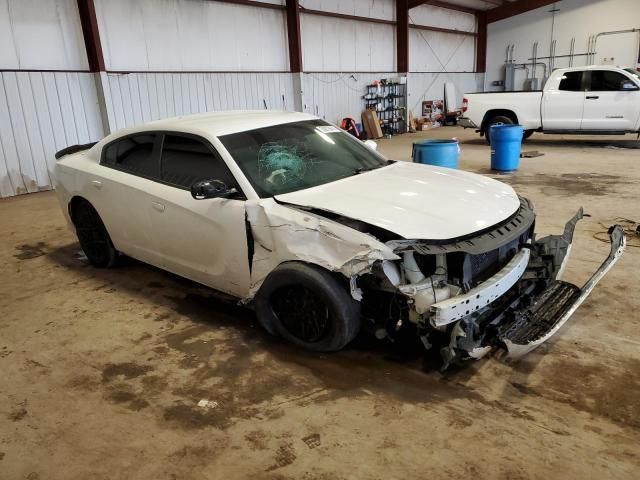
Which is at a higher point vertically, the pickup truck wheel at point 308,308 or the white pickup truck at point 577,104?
the white pickup truck at point 577,104

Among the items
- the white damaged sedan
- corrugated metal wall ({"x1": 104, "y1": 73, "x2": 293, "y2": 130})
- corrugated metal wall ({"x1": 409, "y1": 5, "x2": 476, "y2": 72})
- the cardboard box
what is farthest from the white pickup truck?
the white damaged sedan

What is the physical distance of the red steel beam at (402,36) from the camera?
58.2 feet

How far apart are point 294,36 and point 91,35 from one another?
5.89 meters

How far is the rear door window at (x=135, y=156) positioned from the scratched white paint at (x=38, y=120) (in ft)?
17.3

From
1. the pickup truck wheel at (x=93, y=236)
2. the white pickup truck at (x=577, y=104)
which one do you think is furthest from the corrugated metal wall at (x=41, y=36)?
the white pickup truck at (x=577, y=104)

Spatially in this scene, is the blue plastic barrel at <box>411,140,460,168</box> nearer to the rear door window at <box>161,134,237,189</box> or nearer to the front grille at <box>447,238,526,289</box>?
the front grille at <box>447,238,526,289</box>

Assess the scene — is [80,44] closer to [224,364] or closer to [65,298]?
[65,298]

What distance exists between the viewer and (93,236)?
478 centimetres

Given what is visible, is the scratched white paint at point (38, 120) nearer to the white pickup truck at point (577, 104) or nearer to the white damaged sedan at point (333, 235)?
the white damaged sedan at point (333, 235)

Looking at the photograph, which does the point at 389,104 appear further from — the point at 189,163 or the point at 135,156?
the point at 189,163

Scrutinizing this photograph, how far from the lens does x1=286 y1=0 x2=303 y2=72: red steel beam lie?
542 inches

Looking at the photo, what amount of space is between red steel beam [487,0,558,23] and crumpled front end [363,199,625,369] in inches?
800

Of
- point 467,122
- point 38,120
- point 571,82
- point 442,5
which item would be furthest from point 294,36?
point 442,5

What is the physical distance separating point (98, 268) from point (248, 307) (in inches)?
78.5
